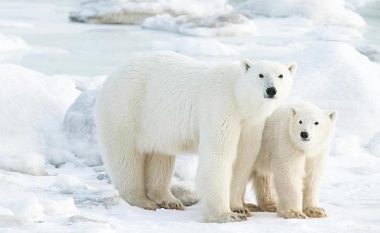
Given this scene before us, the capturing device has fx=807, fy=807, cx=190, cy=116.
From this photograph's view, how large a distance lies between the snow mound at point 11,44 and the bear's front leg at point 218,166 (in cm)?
1106

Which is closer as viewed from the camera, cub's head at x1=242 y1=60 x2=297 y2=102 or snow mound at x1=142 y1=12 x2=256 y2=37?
cub's head at x1=242 y1=60 x2=297 y2=102

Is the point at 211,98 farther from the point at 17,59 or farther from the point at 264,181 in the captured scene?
the point at 17,59

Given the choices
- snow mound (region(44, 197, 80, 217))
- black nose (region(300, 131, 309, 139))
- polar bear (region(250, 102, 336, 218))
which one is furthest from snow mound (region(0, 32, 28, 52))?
snow mound (region(44, 197, 80, 217))

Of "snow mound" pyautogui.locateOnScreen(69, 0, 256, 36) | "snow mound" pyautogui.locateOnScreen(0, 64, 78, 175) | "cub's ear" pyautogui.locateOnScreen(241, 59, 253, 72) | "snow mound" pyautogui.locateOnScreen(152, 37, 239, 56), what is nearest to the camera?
"cub's ear" pyautogui.locateOnScreen(241, 59, 253, 72)

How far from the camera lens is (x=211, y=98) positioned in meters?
5.07

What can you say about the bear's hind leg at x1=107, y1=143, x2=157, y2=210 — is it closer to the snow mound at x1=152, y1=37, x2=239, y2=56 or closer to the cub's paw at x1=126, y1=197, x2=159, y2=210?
the cub's paw at x1=126, y1=197, x2=159, y2=210

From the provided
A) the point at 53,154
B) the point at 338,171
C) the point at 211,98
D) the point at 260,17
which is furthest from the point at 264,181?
the point at 260,17

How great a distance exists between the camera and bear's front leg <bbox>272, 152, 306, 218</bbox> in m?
5.10

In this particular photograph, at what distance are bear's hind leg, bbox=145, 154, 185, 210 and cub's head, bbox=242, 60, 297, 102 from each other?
1.08 meters

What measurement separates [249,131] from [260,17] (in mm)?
18512

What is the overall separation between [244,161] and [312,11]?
17.9 meters

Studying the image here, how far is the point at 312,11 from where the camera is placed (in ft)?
73.8

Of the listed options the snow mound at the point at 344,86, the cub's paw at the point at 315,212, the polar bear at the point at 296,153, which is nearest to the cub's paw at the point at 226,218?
the polar bear at the point at 296,153

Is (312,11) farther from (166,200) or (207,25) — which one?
(166,200)
